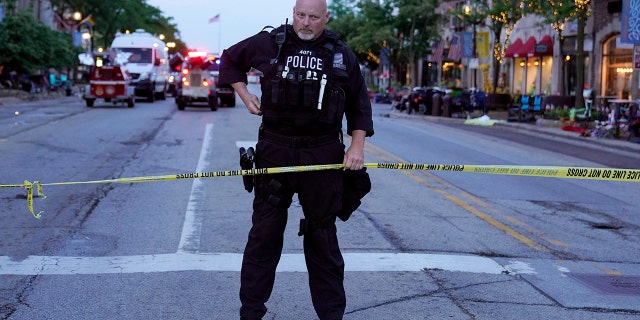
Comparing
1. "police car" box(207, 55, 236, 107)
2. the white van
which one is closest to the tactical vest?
"police car" box(207, 55, 236, 107)

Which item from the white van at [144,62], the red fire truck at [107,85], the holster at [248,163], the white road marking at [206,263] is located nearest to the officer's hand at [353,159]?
the holster at [248,163]

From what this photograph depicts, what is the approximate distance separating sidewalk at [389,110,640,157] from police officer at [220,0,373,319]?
656 inches

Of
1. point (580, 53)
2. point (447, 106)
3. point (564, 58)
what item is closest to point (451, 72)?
point (564, 58)

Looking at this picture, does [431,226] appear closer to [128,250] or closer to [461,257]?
[461,257]

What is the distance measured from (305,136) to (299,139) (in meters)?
0.05

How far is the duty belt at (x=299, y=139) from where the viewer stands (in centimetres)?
473

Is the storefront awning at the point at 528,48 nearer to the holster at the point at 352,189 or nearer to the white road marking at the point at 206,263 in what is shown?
the white road marking at the point at 206,263

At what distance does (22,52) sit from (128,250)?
142 ft

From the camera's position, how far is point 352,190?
16.1 ft

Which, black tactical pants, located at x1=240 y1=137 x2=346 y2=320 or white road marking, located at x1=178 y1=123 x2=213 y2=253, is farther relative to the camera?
white road marking, located at x1=178 y1=123 x2=213 y2=253

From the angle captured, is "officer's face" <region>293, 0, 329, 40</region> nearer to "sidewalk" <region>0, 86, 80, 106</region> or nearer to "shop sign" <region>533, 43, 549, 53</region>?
"sidewalk" <region>0, 86, 80, 106</region>

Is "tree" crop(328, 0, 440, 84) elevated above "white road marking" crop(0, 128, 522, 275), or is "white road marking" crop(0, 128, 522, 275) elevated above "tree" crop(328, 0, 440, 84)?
"tree" crop(328, 0, 440, 84)

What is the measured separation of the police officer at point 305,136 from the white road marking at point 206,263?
1.71m

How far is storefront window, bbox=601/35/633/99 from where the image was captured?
35031 millimetres
